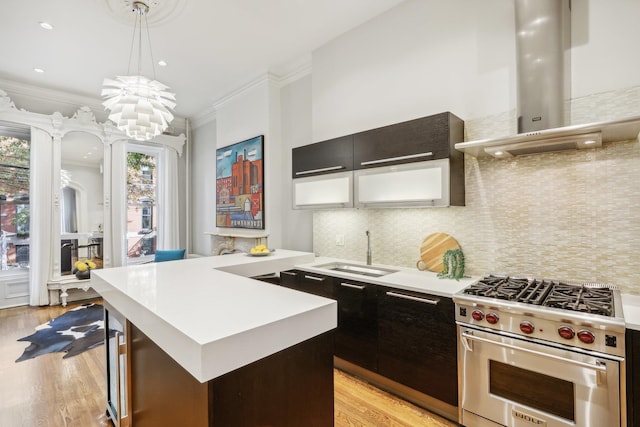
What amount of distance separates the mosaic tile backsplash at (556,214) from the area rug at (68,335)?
351 centimetres

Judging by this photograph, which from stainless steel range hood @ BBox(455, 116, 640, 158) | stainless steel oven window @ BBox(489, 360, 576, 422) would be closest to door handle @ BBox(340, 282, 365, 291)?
stainless steel oven window @ BBox(489, 360, 576, 422)

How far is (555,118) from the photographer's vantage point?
1901 mm

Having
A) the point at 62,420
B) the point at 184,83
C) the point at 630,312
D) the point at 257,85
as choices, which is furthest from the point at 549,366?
the point at 184,83

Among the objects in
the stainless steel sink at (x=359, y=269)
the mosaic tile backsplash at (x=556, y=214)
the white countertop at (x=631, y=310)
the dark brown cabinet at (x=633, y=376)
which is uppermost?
the mosaic tile backsplash at (x=556, y=214)

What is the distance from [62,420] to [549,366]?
9.93 ft

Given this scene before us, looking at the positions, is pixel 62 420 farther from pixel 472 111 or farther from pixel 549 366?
pixel 472 111

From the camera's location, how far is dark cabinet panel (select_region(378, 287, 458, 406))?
1.95 meters

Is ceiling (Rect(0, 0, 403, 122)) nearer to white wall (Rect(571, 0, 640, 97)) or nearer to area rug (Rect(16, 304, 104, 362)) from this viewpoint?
white wall (Rect(571, 0, 640, 97))

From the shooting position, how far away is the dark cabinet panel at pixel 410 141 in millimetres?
2242

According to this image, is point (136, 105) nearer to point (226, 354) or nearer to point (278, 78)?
point (226, 354)

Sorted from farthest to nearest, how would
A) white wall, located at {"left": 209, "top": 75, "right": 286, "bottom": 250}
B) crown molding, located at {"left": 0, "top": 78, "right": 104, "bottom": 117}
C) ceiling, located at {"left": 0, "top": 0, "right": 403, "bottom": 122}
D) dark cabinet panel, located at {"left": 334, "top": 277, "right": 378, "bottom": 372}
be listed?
1. crown molding, located at {"left": 0, "top": 78, "right": 104, "bottom": 117}
2. white wall, located at {"left": 209, "top": 75, "right": 286, "bottom": 250}
3. ceiling, located at {"left": 0, "top": 0, "right": 403, "bottom": 122}
4. dark cabinet panel, located at {"left": 334, "top": 277, "right": 378, "bottom": 372}

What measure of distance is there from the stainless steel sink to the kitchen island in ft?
4.52

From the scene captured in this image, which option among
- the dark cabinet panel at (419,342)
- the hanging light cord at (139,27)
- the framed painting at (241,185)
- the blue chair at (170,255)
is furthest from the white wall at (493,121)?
the blue chair at (170,255)

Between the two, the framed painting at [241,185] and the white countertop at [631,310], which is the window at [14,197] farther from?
the white countertop at [631,310]
